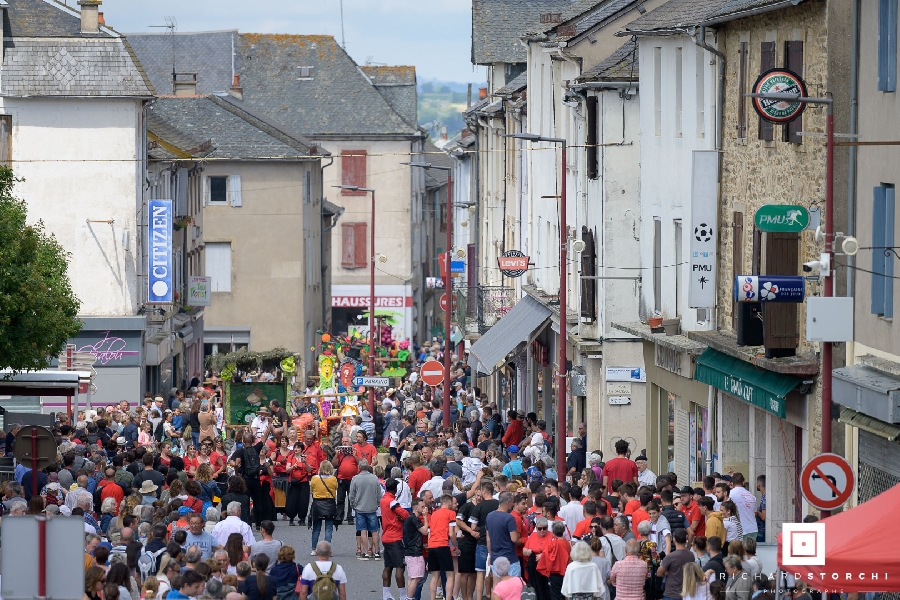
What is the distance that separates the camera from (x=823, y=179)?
64.0 feet

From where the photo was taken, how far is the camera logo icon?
12.4 meters

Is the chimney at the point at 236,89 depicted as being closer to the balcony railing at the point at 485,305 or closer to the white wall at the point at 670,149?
the balcony railing at the point at 485,305

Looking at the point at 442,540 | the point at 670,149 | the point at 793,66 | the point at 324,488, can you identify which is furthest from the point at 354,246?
the point at 442,540

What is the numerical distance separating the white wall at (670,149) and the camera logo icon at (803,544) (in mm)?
11828

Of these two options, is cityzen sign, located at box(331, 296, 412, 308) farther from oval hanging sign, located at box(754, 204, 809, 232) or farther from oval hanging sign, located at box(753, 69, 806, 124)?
oval hanging sign, located at box(754, 204, 809, 232)

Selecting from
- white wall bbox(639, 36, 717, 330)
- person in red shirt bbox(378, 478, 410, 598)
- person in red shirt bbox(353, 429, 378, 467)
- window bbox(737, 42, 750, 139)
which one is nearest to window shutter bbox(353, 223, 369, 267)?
white wall bbox(639, 36, 717, 330)

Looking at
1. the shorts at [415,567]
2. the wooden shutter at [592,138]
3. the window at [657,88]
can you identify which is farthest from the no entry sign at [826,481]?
the wooden shutter at [592,138]

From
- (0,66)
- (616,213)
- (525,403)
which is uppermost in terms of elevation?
(0,66)

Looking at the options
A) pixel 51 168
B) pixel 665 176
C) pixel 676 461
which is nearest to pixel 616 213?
pixel 665 176

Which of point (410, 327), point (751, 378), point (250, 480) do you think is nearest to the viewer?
point (751, 378)

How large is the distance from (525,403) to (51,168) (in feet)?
45.1

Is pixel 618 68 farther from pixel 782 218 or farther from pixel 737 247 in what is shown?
pixel 782 218

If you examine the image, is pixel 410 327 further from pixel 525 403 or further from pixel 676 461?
pixel 676 461

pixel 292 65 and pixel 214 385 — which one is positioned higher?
pixel 292 65
